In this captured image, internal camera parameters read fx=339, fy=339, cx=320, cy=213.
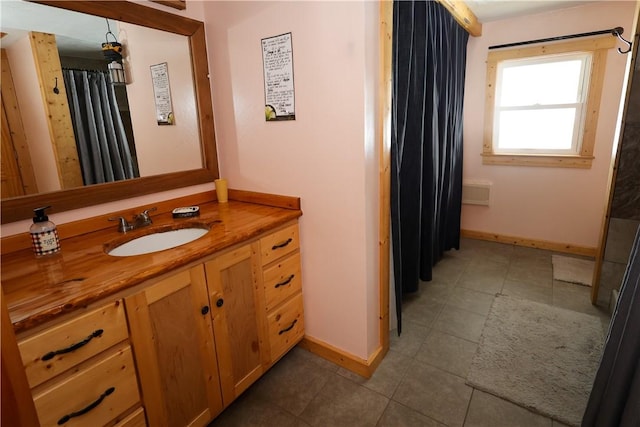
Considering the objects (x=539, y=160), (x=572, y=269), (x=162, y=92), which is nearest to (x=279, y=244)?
(x=162, y=92)

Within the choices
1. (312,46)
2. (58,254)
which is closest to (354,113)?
(312,46)

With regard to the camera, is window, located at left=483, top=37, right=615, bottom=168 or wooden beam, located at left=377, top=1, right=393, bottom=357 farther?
window, located at left=483, top=37, right=615, bottom=168

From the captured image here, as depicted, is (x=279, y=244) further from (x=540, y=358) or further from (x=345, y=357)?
(x=540, y=358)

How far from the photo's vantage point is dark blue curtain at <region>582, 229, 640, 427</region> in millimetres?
979

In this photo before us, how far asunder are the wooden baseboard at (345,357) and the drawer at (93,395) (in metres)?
1.02

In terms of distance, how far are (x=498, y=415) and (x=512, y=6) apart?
3.12 metres

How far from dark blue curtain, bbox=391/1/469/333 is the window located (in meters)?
0.54

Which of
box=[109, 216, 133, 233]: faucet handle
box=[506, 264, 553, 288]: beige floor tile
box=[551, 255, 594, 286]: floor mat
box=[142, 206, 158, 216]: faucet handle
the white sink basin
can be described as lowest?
box=[506, 264, 553, 288]: beige floor tile

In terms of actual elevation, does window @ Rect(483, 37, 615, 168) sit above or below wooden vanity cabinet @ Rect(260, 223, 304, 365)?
above

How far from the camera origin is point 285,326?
186cm

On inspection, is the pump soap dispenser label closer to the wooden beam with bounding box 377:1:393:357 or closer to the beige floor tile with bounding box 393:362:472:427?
the wooden beam with bounding box 377:1:393:357

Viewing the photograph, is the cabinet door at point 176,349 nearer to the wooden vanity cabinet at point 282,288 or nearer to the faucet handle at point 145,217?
the wooden vanity cabinet at point 282,288

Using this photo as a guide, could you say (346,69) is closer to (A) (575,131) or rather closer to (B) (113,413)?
(B) (113,413)

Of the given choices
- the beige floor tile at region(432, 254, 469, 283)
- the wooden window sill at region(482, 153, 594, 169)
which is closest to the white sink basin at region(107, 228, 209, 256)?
the beige floor tile at region(432, 254, 469, 283)
